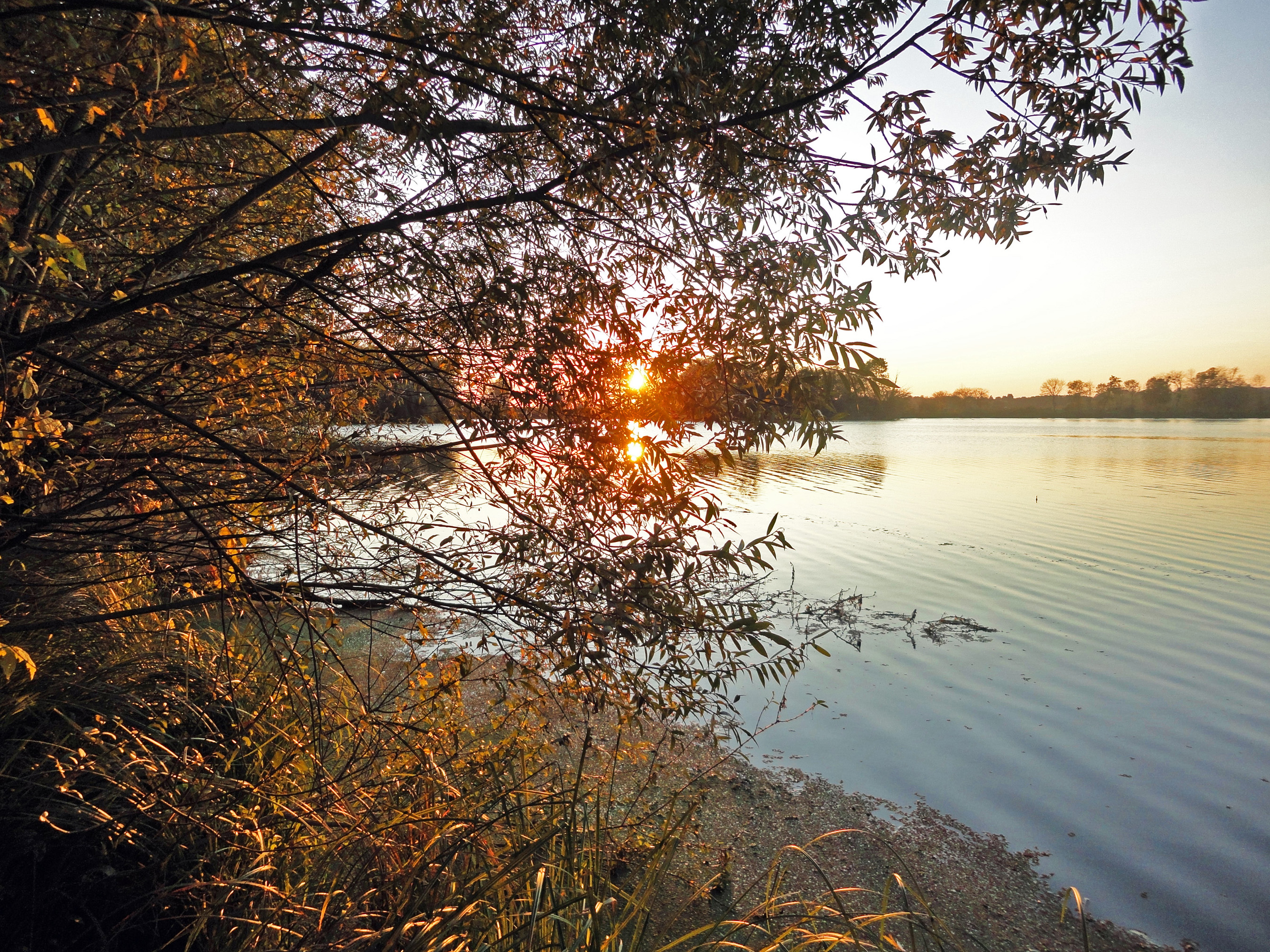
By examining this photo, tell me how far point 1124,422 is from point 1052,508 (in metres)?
72.2

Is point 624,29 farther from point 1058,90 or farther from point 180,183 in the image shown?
point 180,183

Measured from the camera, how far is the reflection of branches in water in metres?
8.30

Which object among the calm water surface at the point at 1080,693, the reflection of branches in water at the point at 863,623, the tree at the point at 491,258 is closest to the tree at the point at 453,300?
the tree at the point at 491,258

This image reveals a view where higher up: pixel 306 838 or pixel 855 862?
pixel 306 838

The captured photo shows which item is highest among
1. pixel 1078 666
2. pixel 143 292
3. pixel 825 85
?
pixel 825 85

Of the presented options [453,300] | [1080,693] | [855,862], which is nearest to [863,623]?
[1080,693]

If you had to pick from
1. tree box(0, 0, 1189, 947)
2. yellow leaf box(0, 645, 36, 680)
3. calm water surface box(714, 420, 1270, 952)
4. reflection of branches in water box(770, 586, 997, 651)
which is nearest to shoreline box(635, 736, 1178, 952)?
calm water surface box(714, 420, 1270, 952)

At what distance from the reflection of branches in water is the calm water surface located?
18 cm

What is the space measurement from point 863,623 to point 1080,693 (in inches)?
98.1

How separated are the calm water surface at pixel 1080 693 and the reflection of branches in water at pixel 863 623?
18 centimetres

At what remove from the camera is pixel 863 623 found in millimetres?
8758

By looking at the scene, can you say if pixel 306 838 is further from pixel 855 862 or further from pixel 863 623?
pixel 863 623

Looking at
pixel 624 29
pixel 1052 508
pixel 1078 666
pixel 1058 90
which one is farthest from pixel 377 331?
pixel 1052 508

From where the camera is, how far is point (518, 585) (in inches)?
124
